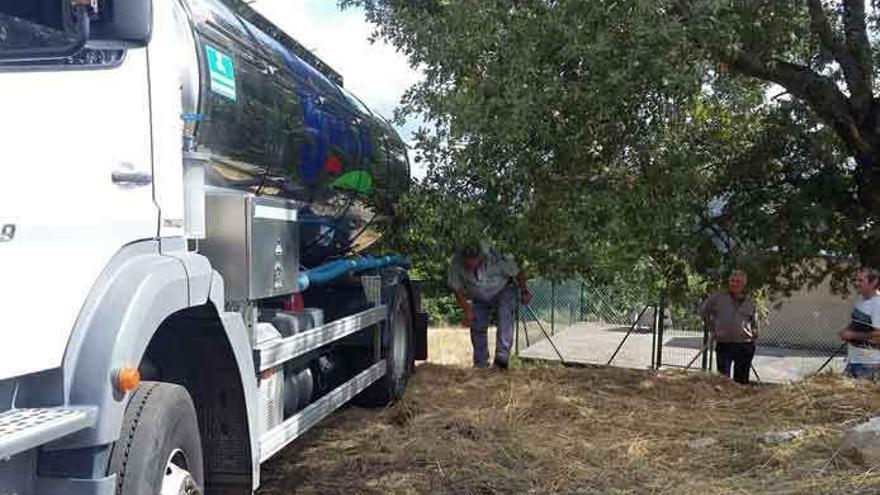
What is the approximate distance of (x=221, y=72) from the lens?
4297 mm

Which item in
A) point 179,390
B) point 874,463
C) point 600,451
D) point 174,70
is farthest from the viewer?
point 600,451

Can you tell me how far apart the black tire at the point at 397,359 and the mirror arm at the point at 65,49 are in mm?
5116

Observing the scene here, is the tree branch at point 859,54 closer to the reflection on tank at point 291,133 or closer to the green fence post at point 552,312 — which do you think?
the reflection on tank at point 291,133

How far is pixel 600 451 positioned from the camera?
6.05 metres

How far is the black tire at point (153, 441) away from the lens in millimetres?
2947

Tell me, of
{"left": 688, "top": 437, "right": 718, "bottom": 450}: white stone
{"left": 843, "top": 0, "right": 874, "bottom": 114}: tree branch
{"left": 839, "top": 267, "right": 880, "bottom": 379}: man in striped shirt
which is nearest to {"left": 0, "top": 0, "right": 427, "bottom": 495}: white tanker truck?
{"left": 688, "top": 437, "right": 718, "bottom": 450}: white stone

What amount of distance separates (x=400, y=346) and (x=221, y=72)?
446 centimetres

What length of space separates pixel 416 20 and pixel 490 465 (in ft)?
12.8

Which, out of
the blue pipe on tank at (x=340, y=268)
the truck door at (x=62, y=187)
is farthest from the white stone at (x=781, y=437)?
the truck door at (x=62, y=187)

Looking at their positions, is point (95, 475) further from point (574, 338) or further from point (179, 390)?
point (574, 338)

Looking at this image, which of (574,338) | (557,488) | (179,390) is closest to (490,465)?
(557,488)

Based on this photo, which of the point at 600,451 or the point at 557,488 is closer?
the point at 557,488

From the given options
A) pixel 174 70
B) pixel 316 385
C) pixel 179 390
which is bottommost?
pixel 316 385

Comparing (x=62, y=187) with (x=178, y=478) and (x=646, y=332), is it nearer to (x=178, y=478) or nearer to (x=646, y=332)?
(x=178, y=478)
